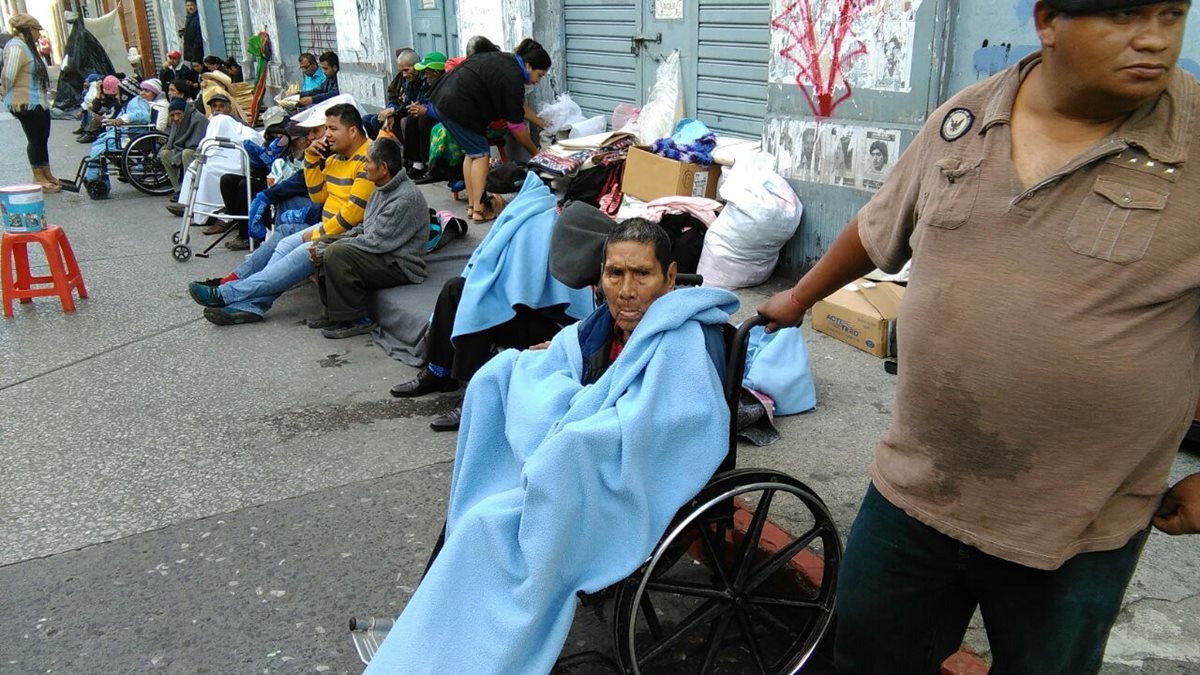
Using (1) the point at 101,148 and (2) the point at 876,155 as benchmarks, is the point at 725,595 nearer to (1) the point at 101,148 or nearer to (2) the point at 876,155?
(2) the point at 876,155

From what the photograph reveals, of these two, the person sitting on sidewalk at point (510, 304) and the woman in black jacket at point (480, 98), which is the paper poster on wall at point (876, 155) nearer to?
the person sitting on sidewalk at point (510, 304)

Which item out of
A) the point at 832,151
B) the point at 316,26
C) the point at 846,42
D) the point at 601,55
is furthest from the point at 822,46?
the point at 316,26

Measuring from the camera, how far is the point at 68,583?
329 centimetres

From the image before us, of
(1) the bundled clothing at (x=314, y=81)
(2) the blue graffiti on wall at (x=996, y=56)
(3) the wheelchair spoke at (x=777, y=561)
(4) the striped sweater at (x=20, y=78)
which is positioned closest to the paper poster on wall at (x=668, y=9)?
(2) the blue graffiti on wall at (x=996, y=56)

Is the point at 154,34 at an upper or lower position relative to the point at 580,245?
upper

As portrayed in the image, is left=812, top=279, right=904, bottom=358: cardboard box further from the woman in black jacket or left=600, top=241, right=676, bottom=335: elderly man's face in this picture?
the woman in black jacket

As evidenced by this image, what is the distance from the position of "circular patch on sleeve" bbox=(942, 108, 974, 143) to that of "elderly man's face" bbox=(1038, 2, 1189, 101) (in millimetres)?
234

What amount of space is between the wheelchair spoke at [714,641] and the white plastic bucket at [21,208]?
19.0ft

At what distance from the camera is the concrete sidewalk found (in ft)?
9.67

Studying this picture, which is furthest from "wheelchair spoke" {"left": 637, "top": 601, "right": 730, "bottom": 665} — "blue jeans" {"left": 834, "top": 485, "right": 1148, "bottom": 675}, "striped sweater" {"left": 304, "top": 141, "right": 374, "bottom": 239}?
"striped sweater" {"left": 304, "top": 141, "right": 374, "bottom": 239}

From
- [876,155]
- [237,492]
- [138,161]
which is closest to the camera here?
[237,492]

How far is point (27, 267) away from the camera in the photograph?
6.53 m

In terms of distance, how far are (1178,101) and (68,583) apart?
3.55m

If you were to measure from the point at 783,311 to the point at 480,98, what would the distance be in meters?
6.68
